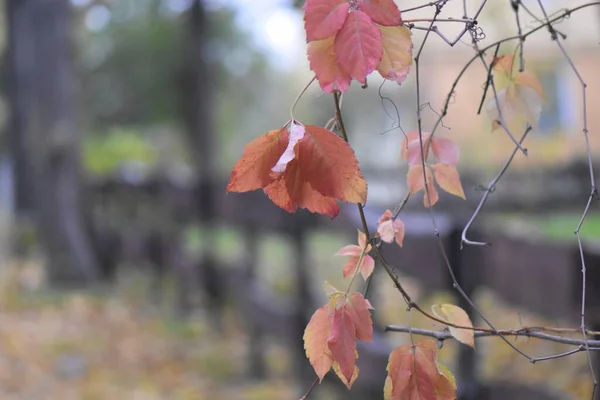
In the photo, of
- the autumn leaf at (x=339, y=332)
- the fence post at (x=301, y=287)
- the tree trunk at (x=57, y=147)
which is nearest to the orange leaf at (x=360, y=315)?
the autumn leaf at (x=339, y=332)

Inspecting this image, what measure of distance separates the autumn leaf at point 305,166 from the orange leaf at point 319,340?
17 centimetres

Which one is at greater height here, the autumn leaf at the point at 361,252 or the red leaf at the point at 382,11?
the red leaf at the point at 382,11

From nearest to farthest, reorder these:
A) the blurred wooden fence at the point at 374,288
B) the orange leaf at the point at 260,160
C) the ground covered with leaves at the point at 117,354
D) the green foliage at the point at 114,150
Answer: the orange leaf at the point at 260,160
the blurred wooden fence at the point at 374,288
the ground covered with leaves at the point at 117,354
the green foliage at the point at 114,150

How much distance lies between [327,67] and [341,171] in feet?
0.41

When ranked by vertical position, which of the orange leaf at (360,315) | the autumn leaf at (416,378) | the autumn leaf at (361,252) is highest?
the autumn leaf at (361,252)

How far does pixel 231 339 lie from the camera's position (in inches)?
258

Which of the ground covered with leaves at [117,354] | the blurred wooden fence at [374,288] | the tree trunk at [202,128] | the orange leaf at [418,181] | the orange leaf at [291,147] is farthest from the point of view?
the tree trunk at [202,128]

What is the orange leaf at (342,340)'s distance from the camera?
3.17 feet

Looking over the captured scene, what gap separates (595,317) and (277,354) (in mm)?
4038

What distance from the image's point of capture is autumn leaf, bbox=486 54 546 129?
3.97ft

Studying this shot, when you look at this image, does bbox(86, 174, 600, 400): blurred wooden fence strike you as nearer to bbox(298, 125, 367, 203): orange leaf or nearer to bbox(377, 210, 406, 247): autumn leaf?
bbox(377, 210, 406, 247): autumn leaf

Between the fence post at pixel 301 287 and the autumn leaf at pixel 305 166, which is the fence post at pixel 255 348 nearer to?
the fence post at pixel 301 287

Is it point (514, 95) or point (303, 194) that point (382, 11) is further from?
point (514, 95)

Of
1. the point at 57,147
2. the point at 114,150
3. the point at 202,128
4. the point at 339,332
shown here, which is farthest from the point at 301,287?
the point at 114,150
